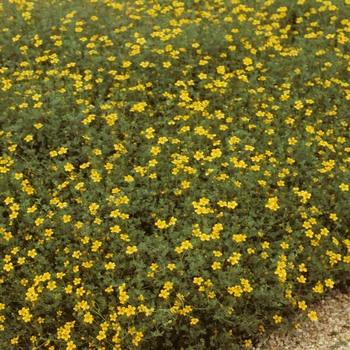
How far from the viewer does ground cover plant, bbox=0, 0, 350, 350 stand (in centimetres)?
388

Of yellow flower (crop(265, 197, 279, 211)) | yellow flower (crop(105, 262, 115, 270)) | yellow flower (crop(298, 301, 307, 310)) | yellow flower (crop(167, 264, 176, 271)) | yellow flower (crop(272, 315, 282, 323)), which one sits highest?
yellow flower (crop(265, 197, 279, 211))

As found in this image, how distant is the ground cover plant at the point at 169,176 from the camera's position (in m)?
3.88

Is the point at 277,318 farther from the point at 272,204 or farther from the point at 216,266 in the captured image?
the point at 272,204

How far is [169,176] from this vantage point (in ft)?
15.0

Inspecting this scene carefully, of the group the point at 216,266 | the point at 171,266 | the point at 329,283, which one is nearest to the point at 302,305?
the point at 329,283

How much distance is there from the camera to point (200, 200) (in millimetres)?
4156

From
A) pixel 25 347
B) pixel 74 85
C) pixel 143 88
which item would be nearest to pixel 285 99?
pixel 143 88

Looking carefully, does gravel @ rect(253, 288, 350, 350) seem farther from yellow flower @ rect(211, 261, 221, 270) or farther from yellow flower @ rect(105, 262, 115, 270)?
yellow flower @ rect(105, 262, 115, 270)

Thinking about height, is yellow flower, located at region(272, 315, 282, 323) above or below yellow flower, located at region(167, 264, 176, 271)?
below

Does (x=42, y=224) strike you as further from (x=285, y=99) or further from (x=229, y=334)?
(x=285, y=99)

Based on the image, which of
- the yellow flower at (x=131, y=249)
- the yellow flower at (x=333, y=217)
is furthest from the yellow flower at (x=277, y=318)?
the yellow flower at (x=131, y=249)

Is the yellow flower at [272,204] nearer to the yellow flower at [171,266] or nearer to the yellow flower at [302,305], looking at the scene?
the yellow flower at [302,305]

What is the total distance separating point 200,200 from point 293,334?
132 centimetres

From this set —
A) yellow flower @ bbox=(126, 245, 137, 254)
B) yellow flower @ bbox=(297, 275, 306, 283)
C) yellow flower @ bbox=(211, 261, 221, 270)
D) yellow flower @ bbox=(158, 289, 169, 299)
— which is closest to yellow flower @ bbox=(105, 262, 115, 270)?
yellow flower @ bbox=(126, 245, 137, 254)
